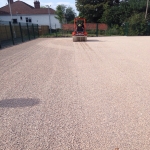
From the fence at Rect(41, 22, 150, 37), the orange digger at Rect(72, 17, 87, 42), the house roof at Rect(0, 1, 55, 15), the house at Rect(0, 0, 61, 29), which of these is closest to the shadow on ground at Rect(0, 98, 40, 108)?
the orange digger at Rect(72, 17, 87, 42)

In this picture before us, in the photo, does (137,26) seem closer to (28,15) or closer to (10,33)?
(10,33)

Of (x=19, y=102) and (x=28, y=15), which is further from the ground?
(x=28, y=15)

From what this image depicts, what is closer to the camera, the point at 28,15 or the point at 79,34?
the point at 79,34

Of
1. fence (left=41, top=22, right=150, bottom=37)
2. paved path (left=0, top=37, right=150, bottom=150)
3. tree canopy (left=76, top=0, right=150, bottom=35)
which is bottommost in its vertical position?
paved path (left=0, top=37, right=150, bottom=150)

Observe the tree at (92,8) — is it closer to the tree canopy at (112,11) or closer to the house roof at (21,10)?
the tree canopy at (112,11)

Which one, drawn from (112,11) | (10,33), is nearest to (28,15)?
(112,11)

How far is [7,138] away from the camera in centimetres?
289

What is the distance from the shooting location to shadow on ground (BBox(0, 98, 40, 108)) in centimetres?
408

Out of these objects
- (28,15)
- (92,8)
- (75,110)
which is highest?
(92,8)

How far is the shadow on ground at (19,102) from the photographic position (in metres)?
4.08

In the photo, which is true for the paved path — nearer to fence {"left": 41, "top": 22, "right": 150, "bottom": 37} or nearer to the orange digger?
the orange digger

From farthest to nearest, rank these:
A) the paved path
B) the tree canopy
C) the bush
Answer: the tree canopy < the bush < the paved path

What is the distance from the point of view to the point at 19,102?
4.24m

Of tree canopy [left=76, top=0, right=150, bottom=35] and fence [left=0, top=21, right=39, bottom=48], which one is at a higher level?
tree canopy [left=76, top=0, right=150, bottom=35]
